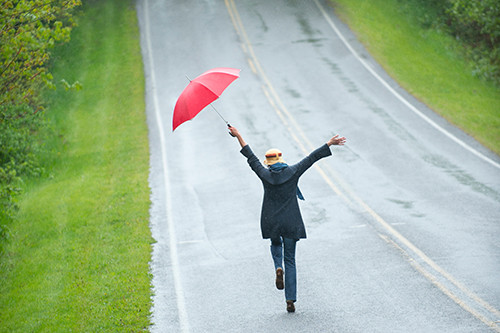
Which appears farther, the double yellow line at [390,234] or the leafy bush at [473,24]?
the leafy bush at [473,24]

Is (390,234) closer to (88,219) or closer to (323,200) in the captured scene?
(323,200)

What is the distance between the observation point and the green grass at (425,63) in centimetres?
2111

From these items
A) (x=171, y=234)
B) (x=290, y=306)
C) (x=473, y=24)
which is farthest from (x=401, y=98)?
(x=290, y=306)

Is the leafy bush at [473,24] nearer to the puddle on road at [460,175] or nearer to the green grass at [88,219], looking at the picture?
the puddle on road at [460,175]

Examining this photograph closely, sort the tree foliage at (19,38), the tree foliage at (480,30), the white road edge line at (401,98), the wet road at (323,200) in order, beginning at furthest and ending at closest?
the tree foliage at (480,30) → the white road edge line at (401,98) → the tree foliage at (19,38) → the wet road at (323,200)

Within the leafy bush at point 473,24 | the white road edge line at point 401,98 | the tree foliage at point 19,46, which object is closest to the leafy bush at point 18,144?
the tree foliage at point 19,46

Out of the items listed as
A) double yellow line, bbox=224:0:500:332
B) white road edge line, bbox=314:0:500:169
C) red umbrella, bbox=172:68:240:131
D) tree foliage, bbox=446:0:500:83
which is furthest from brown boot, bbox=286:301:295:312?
tree foliage, bbox=446:0:500:83

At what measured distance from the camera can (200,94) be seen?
8.48 m

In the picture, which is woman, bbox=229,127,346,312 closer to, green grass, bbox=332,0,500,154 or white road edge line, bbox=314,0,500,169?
white road edge line, bbox=314,0,500,169

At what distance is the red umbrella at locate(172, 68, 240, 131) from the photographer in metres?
8.42

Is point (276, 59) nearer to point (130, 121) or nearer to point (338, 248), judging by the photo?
point (130, 121)

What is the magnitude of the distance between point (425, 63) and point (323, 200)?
46.6 feet

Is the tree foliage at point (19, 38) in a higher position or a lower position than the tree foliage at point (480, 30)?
higher

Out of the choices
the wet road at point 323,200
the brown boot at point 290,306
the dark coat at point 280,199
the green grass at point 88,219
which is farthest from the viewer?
the green grass at point 88,219
